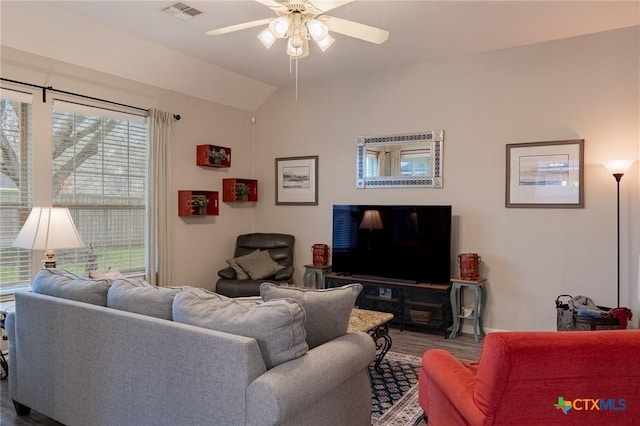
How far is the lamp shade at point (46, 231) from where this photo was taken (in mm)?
3162

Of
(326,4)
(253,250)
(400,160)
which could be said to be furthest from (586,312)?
(253,250)

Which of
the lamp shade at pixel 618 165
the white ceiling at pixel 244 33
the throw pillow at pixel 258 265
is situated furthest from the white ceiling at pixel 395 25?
the throw pillow at pixel 258 265

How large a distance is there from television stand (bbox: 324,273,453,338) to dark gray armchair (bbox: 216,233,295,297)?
925 mm

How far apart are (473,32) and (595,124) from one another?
145 centimetres

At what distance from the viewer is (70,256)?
4379 millimetres

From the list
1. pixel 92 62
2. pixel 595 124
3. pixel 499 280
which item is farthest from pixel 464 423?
→ pixel 92 62

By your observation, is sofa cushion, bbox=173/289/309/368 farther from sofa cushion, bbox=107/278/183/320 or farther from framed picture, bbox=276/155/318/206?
framed picture, bbox=276/155/318/206

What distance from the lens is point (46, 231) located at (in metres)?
3.19

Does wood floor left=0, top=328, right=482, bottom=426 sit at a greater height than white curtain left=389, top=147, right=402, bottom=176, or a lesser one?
lesser

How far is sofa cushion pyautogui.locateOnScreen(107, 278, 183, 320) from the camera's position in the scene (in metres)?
2.28

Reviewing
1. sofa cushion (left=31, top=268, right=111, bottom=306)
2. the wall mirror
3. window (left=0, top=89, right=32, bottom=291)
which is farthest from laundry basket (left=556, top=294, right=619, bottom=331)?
window (left=0, top=89, right=32, bottom=291)

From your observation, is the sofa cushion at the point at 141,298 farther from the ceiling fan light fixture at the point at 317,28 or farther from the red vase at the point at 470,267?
the red vase at the point at 470,267

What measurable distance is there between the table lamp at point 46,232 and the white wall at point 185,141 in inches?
38.2

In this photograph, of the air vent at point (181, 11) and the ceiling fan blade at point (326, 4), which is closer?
the ceiling fan blade at point (326, 4)
